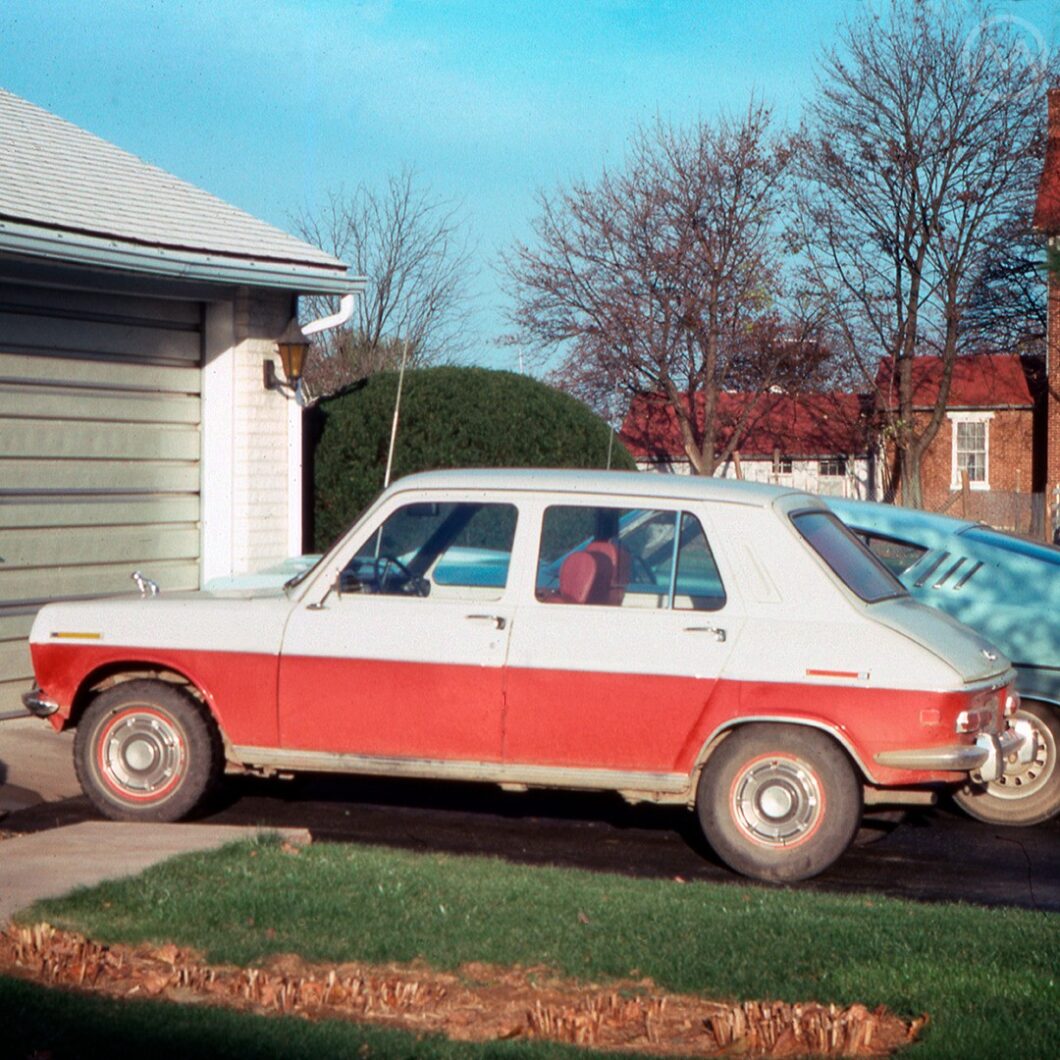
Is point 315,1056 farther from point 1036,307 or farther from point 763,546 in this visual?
point 1036,307

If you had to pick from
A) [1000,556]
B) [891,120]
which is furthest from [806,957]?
[891,120]

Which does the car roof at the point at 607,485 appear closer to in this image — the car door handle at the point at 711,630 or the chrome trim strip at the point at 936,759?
the car door handle at the point at 711,630

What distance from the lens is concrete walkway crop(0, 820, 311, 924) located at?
6.59 meters

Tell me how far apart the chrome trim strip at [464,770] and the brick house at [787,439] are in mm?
34253

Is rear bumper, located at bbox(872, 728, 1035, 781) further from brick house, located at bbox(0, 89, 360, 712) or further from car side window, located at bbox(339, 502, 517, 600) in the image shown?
brick house, located at bbox(0, 89, 360, 712)

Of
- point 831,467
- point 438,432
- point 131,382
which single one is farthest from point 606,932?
point 831,467

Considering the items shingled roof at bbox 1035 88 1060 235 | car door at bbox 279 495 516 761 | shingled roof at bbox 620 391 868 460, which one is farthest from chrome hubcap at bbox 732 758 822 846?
shingled roof at bbox 620 391 868 460

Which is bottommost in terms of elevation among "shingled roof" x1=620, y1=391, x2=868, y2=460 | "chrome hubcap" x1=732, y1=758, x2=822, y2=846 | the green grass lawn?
the green grass lawn

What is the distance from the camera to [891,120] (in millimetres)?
37125

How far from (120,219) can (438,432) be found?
432 cm

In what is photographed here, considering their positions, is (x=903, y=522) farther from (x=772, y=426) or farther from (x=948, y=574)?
(x=772, y=426)

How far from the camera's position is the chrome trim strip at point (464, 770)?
24.9 feet

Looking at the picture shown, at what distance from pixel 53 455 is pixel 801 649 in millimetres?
6246

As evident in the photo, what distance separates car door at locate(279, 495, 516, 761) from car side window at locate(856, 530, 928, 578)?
2.69 metres
